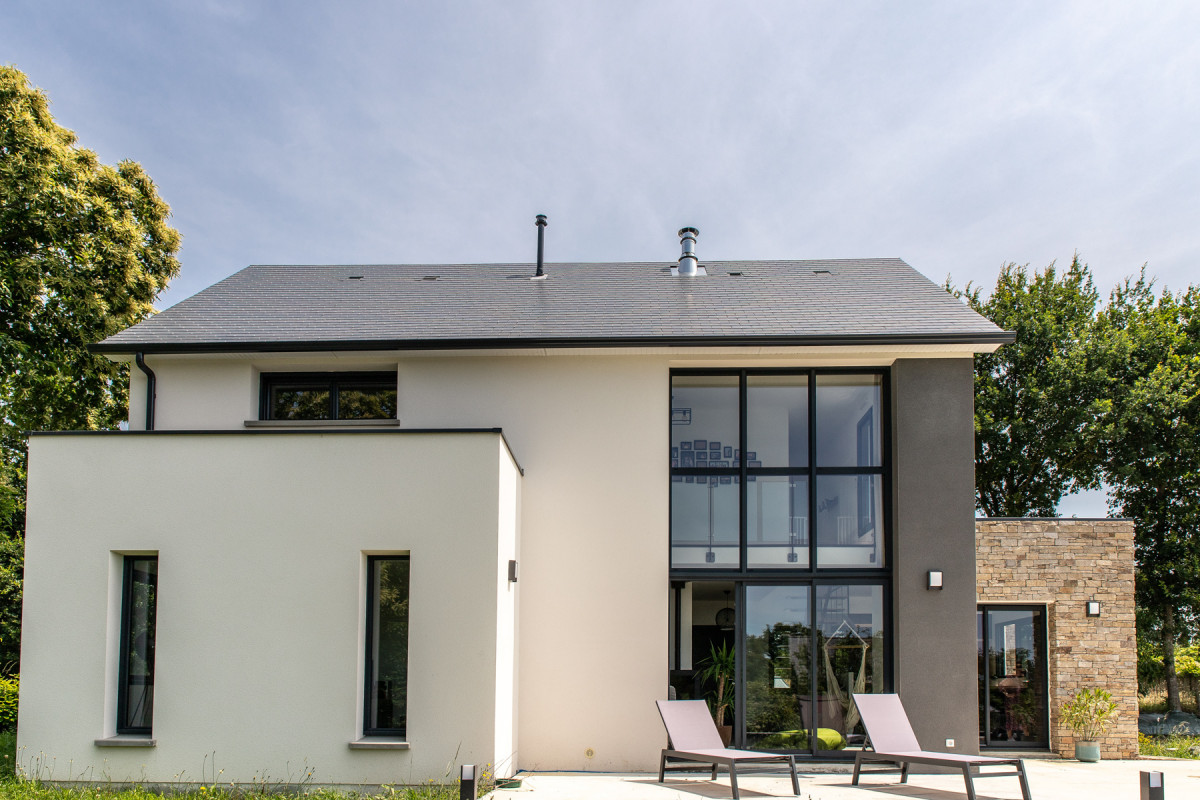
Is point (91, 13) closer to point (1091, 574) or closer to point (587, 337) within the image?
point (587, 337)

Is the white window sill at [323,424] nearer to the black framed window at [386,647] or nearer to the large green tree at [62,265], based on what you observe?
the black framed window at [386,647]

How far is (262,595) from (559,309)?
5.42 meters

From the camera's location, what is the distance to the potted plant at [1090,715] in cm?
1263

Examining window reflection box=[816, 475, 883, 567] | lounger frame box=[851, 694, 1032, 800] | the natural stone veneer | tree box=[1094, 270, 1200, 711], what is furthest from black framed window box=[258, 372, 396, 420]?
tree box=[1094, 270, 1200, 711]

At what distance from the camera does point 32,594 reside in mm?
8445

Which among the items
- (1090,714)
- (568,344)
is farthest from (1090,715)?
(568,344)

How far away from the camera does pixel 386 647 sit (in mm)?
8562

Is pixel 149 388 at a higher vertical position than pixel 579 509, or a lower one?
higher

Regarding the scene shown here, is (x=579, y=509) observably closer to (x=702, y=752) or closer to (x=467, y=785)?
(x=702, y=752)

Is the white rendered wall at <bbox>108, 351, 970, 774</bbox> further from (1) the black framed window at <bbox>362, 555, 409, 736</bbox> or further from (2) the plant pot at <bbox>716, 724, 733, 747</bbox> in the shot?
(1) the black framed window at <bbox>362, 555, 409, 736</bbox>

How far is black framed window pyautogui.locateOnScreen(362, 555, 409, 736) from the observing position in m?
8.43

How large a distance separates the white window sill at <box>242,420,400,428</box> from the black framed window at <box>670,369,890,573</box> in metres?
3.57

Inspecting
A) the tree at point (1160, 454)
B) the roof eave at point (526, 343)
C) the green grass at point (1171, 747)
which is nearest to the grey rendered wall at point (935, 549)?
the roof eave at point (526, 343)

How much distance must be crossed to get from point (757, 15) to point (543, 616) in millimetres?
8363
